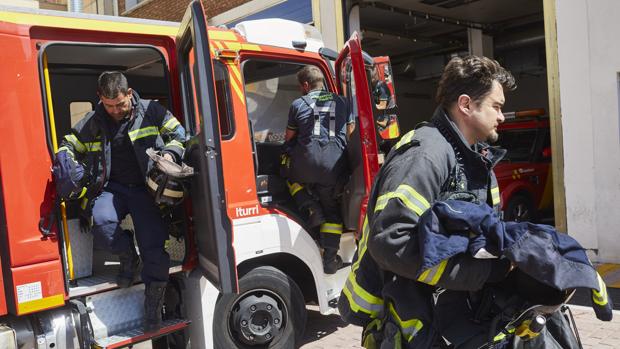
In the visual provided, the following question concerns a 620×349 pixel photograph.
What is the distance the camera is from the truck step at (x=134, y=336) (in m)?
3.58

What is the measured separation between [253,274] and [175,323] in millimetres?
669

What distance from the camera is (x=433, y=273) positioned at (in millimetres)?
1771

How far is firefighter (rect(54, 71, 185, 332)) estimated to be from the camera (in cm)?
370

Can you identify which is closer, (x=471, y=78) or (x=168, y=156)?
(x=471, y=78)

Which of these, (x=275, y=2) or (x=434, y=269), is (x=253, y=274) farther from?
(x=275, y=2)

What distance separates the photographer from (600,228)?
280 inches

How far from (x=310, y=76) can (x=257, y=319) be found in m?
2.01

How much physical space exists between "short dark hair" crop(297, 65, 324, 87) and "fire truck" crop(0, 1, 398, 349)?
8cm

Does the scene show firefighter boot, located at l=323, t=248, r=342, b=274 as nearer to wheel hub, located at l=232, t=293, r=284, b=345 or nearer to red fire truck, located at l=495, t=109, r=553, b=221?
wheel hub, located at l=232, t=293, r=284, b=345

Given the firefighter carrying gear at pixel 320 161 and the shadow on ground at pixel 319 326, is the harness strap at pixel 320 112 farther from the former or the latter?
the shadow on ground at pixel 319 326

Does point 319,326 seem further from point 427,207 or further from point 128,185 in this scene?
point 427,207

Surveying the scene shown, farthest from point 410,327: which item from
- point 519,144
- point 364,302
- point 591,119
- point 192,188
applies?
point 519,144

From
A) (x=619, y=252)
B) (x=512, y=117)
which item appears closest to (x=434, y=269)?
(x=619, y=252)

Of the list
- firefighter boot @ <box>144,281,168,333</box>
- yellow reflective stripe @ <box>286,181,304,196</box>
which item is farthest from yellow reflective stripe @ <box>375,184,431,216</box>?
yellow reflective stripe @ <box>286,181,304,196</box>
